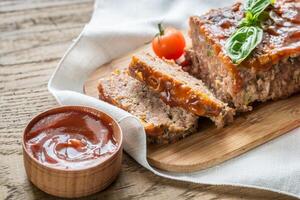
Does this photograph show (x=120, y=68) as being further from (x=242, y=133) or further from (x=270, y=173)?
(x=270, y=173)

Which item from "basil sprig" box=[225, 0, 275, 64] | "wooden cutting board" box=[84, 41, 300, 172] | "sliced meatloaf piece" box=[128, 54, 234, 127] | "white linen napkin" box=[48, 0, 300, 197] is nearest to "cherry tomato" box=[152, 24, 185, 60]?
"white linen napkin" box=[48, 0, 300, 197]

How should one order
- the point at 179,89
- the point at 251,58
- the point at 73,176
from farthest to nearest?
the point at 251,58 → the point at 179,89 → the point at 73,176

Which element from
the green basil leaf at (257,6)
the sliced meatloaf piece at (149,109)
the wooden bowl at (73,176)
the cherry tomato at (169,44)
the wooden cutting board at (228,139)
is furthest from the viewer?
the cherry tomato at (169,44)

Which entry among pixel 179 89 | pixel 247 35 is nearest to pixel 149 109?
pixel 179 89

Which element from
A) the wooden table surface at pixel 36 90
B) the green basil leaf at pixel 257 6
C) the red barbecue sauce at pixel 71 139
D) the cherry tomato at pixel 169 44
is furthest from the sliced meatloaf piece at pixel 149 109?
the green basil leaf at pixel 257 6

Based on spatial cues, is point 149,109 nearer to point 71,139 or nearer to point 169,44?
point 71,139

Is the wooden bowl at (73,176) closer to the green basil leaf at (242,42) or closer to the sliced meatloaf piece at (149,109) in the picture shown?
the sliced meatloaf piece at (149,109)

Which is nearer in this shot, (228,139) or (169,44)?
(228,139)

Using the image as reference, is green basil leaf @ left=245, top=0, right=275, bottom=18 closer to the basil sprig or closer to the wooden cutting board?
the basil sprig
